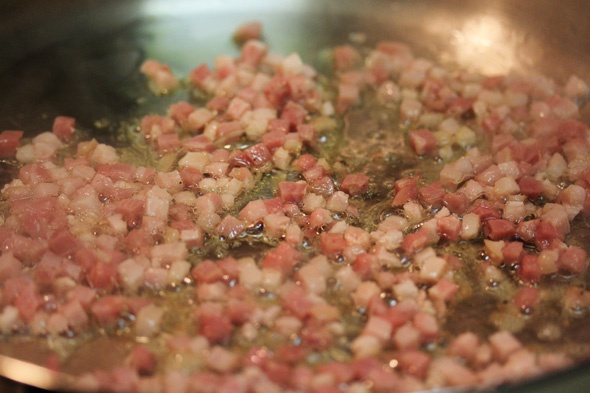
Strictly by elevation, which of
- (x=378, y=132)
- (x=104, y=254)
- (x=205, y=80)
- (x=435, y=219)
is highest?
(x=205, y=80)

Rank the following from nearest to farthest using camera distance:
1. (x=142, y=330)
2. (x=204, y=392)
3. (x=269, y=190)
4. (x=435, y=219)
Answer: (x=204, y=392) → (x=142, y=330) → (x=435, y=219) → (x=269, y=190)

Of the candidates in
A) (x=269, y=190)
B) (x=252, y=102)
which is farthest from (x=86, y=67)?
(x=269, y=190)

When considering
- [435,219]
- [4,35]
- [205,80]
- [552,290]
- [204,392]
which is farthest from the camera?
[4,35]

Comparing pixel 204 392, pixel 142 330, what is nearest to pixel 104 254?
pixel 142 330

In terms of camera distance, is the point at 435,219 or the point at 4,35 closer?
the point at 435,219

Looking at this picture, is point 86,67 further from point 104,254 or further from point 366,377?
point 366,377

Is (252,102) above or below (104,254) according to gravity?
above

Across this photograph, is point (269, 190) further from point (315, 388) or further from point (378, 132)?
point (315, 388)
